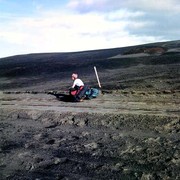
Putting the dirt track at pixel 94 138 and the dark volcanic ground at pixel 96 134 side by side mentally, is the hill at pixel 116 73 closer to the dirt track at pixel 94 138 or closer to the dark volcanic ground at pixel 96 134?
the dark volcanic ground at pixel 96 134

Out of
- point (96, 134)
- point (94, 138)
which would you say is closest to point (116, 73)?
point (96, 134)

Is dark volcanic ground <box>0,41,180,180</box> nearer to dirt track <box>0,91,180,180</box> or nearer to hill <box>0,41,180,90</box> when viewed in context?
dirt track <box>0,91,180,180</box>

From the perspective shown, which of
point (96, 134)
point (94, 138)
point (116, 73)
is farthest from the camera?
point (116, 73)

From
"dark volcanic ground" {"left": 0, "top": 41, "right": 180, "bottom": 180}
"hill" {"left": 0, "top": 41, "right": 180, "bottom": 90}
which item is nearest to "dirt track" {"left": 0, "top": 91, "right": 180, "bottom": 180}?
"dark volcanic ground" {"left": 0, "top": 41, "right": 180, "bottom": 180}

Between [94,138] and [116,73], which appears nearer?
[94,138]

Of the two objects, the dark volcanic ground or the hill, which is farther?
the hill

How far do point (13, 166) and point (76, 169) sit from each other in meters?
1.82

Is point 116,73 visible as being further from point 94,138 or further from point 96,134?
point 94,138

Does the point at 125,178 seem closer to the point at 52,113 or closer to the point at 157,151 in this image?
the point at 157,151

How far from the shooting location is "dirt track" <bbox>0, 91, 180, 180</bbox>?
8633mm

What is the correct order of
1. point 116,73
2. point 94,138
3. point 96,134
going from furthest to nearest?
point 116,73 → point 96,134 → point 94,138

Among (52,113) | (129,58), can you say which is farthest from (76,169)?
(129,58)

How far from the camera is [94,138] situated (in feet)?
36.4

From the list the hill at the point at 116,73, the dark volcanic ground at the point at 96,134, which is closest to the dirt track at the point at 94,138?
the dark volcanic ground at the point at 96,134
